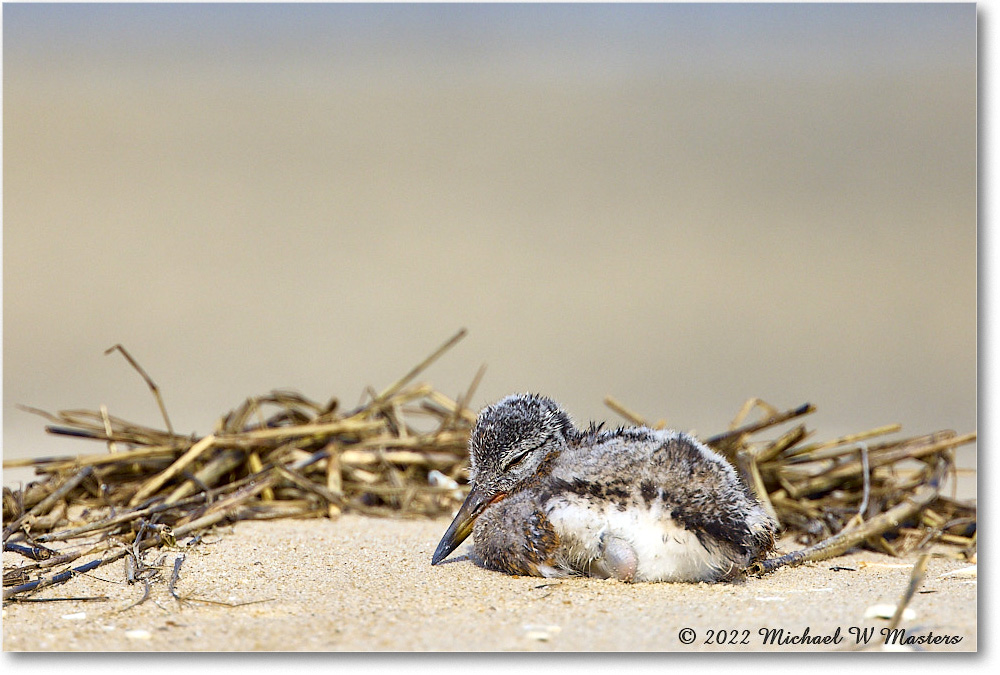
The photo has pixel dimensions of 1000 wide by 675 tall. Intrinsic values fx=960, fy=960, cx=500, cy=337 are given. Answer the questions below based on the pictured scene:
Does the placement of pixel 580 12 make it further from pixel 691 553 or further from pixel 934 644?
pixel 934 644

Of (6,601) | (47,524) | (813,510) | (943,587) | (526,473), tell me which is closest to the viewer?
(6,601)

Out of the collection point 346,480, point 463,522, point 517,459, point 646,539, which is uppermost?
point 517,459

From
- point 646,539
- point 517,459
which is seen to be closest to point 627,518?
point 646,539

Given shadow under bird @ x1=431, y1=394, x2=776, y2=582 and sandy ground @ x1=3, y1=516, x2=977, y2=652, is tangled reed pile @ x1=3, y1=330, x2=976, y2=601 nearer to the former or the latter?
sandy ground @ x1=3, y1=516, x2=977, y2=652

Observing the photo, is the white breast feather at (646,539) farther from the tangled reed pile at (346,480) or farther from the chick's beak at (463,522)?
the tangled reed pile at (346,480)

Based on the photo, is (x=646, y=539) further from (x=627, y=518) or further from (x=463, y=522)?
(x=463, y=522)

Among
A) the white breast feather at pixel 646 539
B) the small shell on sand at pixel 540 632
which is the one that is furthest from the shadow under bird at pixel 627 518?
the small shell on sand at pixel 540 632

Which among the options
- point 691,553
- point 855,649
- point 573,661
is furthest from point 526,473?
point 855,649
